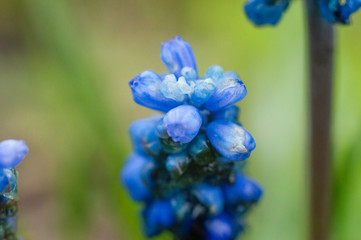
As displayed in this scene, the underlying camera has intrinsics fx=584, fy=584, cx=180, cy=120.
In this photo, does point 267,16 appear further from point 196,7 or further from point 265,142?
point 196,7

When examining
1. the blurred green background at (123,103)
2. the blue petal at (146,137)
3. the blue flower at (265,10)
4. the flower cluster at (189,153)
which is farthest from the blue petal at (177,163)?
the blurred green background at (123,103)

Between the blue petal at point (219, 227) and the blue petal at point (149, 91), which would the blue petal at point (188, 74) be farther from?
the blue petal at point (219, 227)

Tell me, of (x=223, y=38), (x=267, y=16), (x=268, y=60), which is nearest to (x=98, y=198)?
(x=268, y=60)

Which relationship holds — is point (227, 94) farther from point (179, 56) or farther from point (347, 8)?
point (347, 8)

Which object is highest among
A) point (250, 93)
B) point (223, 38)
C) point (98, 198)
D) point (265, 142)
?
point (223, 38)

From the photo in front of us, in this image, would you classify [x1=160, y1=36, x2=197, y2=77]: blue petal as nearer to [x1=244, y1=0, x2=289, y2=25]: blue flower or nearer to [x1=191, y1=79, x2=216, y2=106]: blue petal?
[x1=191, y1=79, x2=216, y2=106]: blue petal

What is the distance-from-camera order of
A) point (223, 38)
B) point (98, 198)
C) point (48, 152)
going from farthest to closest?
point (223, 38) → point (48, 152) → point (98, 198)

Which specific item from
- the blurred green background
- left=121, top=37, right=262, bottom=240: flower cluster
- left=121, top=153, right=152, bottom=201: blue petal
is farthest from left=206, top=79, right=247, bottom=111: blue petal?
the blurred green background
